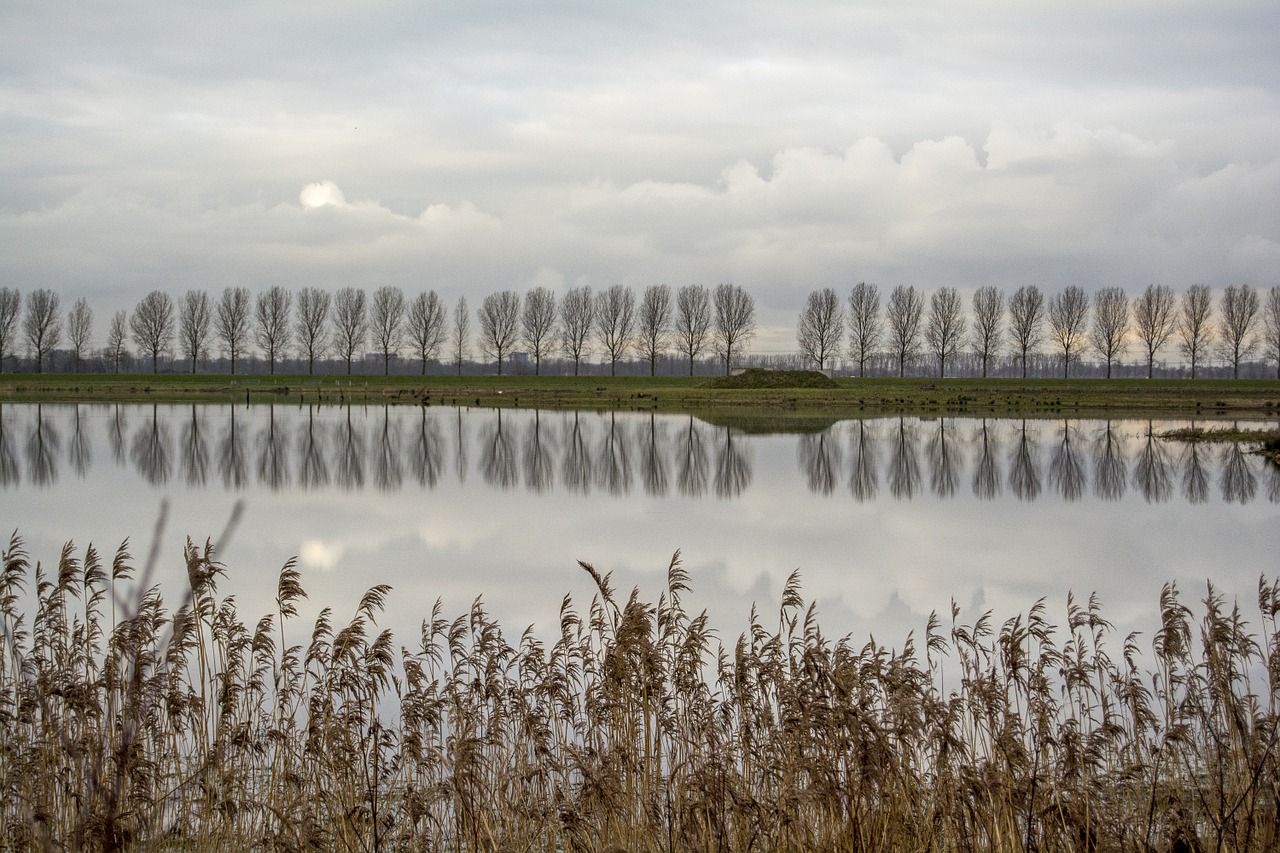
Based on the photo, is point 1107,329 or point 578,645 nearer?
point 578,645

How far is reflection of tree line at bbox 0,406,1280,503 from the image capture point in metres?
29.2

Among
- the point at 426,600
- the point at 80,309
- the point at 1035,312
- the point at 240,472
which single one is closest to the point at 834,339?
the point at 1035,312

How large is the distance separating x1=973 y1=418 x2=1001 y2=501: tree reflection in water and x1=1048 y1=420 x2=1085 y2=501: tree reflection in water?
64.7 inches

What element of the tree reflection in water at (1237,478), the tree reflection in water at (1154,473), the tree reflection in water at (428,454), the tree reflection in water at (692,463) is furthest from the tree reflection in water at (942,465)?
the tree reflection in water at (428,454)

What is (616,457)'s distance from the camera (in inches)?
1469

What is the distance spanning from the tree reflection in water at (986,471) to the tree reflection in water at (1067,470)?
5.39 ft

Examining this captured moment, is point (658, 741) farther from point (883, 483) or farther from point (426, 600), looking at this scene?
point (883, 483)

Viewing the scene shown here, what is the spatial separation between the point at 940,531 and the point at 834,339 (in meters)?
94.5

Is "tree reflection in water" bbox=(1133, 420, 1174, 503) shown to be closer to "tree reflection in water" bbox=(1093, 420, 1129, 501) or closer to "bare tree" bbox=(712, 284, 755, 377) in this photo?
"tree reflection in water" bbox=(1093, 420, 1129, 501)

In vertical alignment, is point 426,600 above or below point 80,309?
below

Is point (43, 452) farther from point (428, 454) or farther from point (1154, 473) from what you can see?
point (1154, 473)

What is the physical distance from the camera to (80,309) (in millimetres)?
114750

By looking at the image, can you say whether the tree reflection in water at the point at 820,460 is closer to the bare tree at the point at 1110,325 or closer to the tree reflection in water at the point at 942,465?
the tree reflection in water at the point at 942,465

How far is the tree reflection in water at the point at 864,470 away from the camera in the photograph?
2825cm
